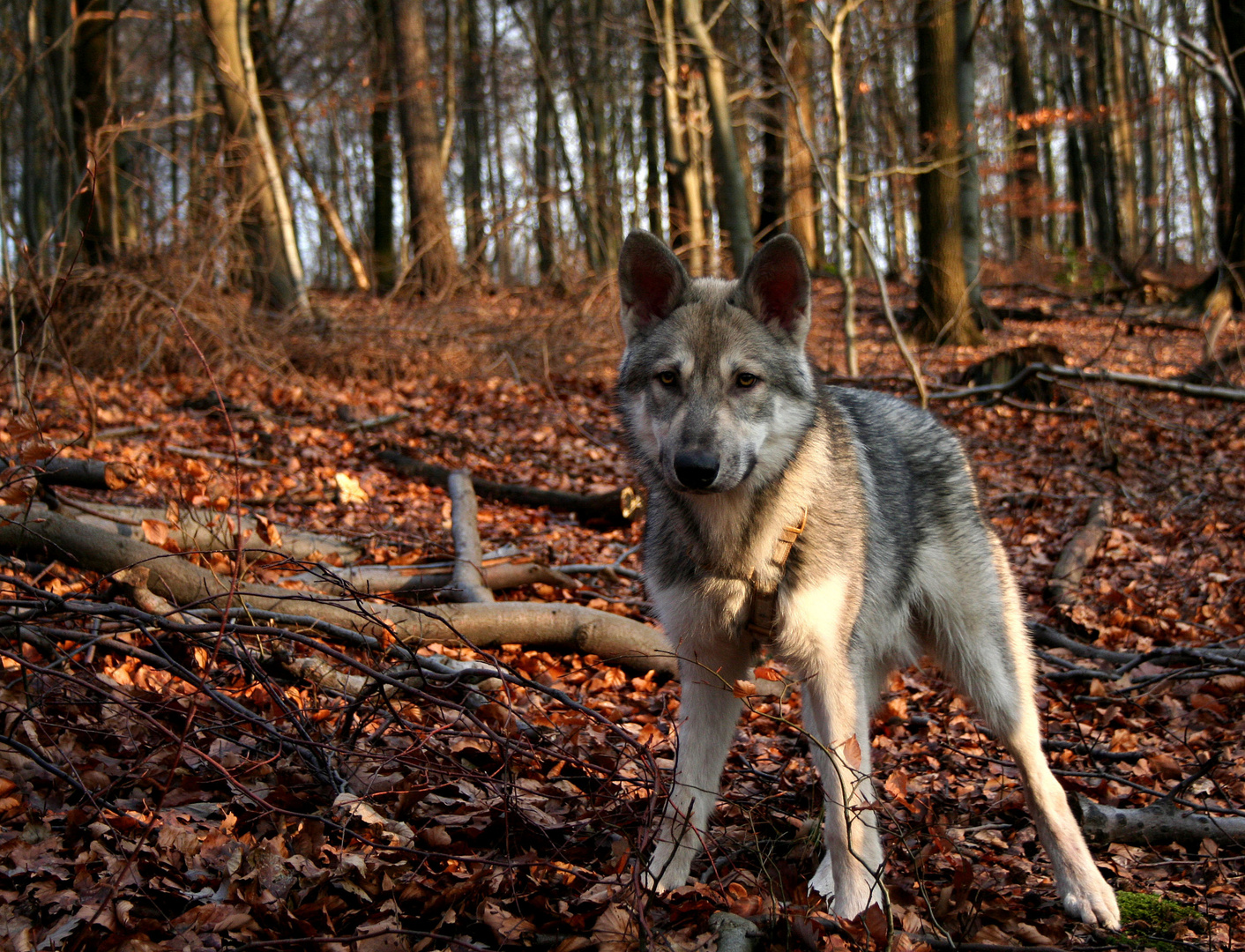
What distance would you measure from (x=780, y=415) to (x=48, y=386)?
29.0ft

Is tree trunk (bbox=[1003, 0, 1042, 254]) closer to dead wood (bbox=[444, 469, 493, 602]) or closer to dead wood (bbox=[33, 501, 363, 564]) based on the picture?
dead wood (bbox=[444, 469, 493, 602])

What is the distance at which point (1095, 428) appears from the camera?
9.62m

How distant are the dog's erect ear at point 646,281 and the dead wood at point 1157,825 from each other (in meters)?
2.95

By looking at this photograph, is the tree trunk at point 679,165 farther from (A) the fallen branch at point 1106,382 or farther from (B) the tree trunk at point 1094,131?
(B) the tree trunk at point 1094,131

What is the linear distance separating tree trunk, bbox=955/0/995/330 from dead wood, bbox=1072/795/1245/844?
1256cm

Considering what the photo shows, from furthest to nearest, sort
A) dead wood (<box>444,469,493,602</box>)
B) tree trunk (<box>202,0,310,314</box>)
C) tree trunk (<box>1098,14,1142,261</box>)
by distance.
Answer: tree trunk (<box>1098,14,1142,261</box>), tree trunk (<box>202,0,310,314</box>), dead wood (<box>444,469,493,602</box>)

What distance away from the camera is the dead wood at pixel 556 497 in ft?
24.5

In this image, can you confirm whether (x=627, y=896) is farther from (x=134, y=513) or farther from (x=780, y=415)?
(x=134, y=513)

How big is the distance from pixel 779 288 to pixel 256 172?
1038 cm

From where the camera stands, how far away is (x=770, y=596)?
10.9 ft

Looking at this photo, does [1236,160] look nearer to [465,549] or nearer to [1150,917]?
[465,549]

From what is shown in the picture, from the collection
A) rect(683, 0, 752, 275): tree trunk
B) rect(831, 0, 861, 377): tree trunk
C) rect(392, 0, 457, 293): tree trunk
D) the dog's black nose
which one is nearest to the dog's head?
the dog's black nose

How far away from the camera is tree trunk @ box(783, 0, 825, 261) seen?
12938mm

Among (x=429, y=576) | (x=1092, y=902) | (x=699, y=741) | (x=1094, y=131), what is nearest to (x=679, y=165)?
(x=429, y=576)
